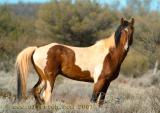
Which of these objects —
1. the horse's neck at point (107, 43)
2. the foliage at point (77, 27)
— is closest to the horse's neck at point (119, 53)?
the horse's neck at point (107, 43)

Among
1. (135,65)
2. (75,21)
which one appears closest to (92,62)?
(135,65)

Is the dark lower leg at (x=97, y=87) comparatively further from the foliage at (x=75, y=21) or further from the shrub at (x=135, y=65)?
the foliage at (x=75, y=21)

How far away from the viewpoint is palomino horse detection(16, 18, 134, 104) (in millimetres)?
10430

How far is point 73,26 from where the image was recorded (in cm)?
3812

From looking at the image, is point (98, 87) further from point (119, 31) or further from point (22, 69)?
point (22, 69)

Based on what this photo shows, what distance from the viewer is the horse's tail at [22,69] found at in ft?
33.9

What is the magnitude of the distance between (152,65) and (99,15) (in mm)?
6743

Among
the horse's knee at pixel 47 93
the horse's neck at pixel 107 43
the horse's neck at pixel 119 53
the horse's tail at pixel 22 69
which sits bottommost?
the horse's knee at pixel 47 93

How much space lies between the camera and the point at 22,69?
414 inches

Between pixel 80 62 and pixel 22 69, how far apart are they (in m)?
1.32

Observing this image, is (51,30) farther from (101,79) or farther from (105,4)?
(101,79)

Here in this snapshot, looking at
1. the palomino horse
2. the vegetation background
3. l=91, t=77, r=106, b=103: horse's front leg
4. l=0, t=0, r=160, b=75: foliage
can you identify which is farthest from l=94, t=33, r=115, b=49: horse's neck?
l=0, t=0, r=160, b=75: foliage

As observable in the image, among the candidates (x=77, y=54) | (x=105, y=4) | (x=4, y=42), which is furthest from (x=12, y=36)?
(x=77, y=54)

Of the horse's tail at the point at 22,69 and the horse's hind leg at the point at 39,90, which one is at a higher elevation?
the horse's tail at the point at 22,69
